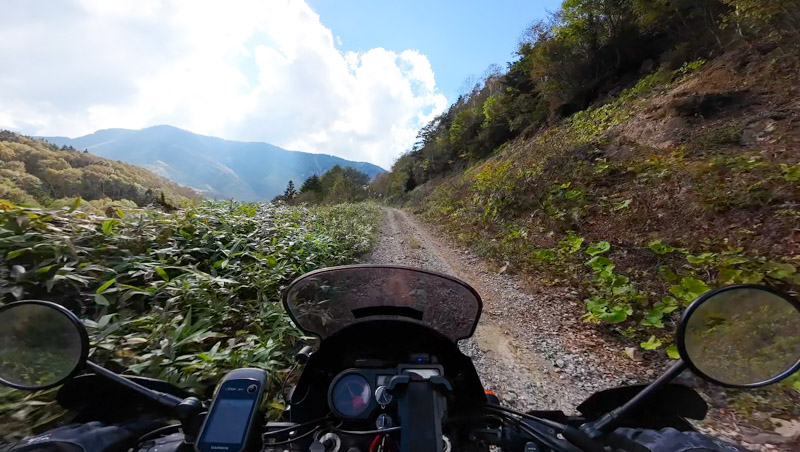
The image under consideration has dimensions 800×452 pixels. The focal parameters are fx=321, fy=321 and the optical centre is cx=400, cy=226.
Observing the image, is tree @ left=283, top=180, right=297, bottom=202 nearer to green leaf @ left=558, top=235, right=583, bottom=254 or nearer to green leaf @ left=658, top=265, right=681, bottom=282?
green leaf @ left=558, top=235, right=583, bottom=254

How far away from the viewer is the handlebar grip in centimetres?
96

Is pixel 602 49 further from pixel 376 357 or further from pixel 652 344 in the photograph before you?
pixel 376 357

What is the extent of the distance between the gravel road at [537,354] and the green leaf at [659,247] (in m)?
1.43

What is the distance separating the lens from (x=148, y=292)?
3051 mm

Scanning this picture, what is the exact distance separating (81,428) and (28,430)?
4.42 ft

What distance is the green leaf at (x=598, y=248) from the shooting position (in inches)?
217

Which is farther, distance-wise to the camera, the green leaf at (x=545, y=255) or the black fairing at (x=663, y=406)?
the green leaf at (x=545, y=255)

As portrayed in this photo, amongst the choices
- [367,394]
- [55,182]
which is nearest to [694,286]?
[367,394]

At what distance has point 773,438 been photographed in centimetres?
228

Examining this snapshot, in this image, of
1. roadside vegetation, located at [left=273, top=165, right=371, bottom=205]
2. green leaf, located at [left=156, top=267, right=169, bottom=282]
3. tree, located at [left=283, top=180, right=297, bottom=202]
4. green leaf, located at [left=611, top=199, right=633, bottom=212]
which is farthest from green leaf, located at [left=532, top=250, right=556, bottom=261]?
tree, located at [left=283, top=180, right=297, bottom=202]

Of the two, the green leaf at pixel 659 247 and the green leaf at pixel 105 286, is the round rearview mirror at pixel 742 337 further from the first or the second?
the green leaf at pixel 659 247

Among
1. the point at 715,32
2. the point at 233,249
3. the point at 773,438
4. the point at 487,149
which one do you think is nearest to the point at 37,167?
the point at 233,249

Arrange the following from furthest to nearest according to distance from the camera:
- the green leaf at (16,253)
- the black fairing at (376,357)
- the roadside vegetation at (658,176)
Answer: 1. the roadside vegetation at (658,176)
2. the green leaf at (16,253)
3. the black fairing at (376,357)

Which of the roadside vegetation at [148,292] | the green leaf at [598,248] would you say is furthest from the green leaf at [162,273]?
the green leaf at [598,248]
